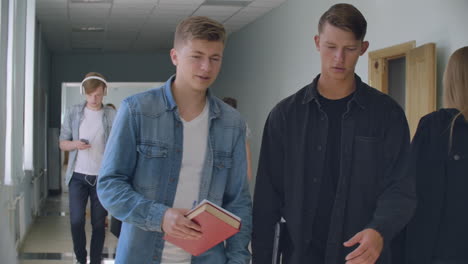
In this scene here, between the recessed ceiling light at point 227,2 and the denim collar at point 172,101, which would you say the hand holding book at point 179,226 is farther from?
the recessed ceiling light at point 227,2

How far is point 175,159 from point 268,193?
0.39 m

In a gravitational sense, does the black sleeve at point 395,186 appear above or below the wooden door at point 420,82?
below

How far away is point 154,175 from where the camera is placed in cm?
200

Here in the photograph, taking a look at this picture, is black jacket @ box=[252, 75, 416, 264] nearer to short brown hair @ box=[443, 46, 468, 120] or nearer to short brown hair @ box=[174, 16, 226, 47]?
short brown hair @ box=[174, 16, 226, 47]

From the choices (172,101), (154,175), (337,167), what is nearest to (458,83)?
(337,167)

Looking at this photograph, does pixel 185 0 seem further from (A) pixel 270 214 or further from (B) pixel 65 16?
(A) pixel 270 214

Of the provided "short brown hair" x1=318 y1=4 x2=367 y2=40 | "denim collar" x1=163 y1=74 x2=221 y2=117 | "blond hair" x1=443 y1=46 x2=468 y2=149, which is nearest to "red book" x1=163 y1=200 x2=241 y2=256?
"denim collar" x1=163 y1=74 x2=221 y2=117

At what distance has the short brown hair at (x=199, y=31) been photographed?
2.00 m

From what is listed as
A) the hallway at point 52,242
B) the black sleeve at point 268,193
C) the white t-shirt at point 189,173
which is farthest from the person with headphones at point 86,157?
the white t-shirt at point 189,173

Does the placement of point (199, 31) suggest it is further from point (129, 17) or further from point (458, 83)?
point (129, 17)

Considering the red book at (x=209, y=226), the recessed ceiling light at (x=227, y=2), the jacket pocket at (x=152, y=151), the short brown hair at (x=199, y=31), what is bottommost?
the red book at (x=209, y=226)

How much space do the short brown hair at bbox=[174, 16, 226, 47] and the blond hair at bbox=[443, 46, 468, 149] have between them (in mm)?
1066

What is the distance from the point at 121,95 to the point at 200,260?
12.0 m

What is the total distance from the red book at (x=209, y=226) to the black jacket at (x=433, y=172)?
3.10 feet
